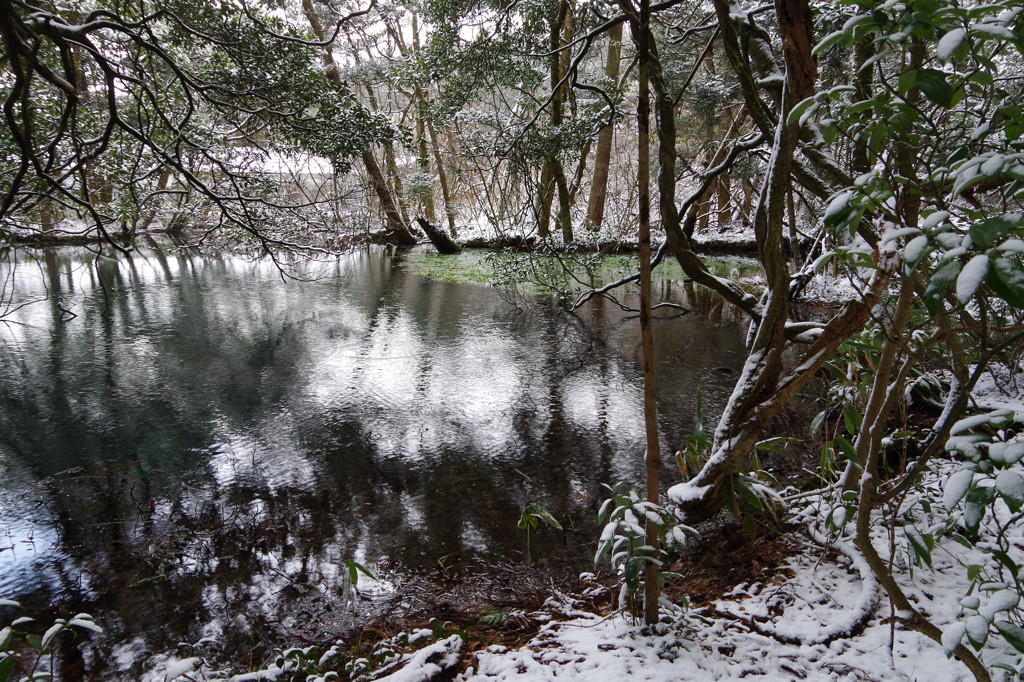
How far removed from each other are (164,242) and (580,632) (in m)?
18.6

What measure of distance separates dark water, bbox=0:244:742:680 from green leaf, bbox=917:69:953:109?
2279mm

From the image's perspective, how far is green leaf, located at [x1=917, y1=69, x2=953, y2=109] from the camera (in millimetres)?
896

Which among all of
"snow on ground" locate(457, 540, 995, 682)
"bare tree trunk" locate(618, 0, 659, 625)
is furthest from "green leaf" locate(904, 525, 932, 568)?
"bare tree trunk" locate(618, 0, 659, 625)

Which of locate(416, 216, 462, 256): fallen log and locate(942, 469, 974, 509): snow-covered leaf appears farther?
locate(416, 216, 462, 256): fallen log

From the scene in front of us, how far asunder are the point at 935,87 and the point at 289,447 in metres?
4.11

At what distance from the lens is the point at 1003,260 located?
772mm

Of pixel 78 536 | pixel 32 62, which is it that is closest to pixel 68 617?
pixel 78 536

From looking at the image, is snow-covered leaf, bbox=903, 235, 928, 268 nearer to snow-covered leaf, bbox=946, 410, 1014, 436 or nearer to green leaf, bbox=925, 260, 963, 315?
green leaf, bbox=925, 260, 963, 315

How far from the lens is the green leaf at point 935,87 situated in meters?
0.90

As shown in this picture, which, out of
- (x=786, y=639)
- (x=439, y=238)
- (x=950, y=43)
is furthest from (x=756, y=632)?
(x=439, y=238)

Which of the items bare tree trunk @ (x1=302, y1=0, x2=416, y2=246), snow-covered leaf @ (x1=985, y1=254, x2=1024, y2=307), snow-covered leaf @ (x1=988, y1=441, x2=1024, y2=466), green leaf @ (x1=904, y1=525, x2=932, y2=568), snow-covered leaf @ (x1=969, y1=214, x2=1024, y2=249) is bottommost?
green leaf @ (x1=904, y1=525, x2=932, y2=568)

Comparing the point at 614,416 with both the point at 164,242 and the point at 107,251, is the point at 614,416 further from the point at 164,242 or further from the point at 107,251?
the point at 164,242

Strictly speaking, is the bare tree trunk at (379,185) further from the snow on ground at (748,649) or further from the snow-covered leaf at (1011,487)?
the snow-covered leaf at (1011,487)

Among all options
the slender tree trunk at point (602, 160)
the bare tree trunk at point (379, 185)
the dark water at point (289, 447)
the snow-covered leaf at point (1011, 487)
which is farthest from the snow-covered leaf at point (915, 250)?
the slender tree trunk at point (602, 160)
